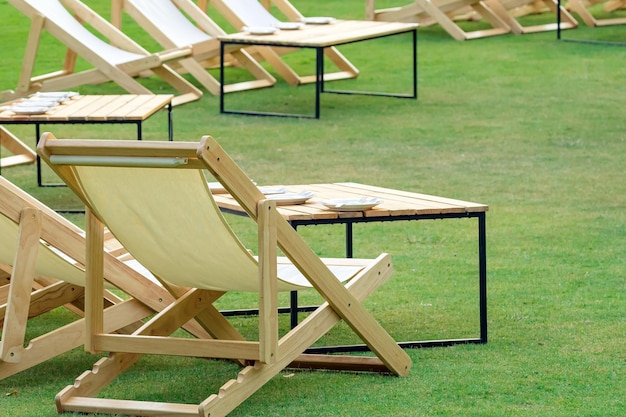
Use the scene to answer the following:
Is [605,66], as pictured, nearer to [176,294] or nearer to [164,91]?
[164,91]

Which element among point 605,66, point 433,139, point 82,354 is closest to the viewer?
point 82,354

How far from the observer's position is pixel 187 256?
3.76m

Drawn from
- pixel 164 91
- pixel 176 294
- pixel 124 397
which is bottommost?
pixel 124 397

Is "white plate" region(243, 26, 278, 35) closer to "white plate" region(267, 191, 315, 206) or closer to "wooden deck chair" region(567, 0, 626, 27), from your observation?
"wooden deck chair" region(567, 0, 626, 27)

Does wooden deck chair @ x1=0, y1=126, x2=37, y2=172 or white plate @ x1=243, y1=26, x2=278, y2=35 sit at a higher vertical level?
white plate @ x1=243, y1=26, x2=278, y2=35

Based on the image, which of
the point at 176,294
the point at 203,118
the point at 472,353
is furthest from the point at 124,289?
the point at 203,118

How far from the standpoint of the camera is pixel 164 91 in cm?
1082

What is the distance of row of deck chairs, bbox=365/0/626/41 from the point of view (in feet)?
43.3

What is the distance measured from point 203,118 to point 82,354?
532 centimetres

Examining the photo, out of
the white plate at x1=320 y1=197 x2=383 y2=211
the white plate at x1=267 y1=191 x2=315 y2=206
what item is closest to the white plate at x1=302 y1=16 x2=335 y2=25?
the white plate at x1=267 y1=191 x2=315 y2=206

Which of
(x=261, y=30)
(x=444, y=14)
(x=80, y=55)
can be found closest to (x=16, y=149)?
(x=80, y=55)

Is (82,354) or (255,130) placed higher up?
(255,130)

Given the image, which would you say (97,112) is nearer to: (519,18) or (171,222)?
(171,222)

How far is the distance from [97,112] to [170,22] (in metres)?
4.05
